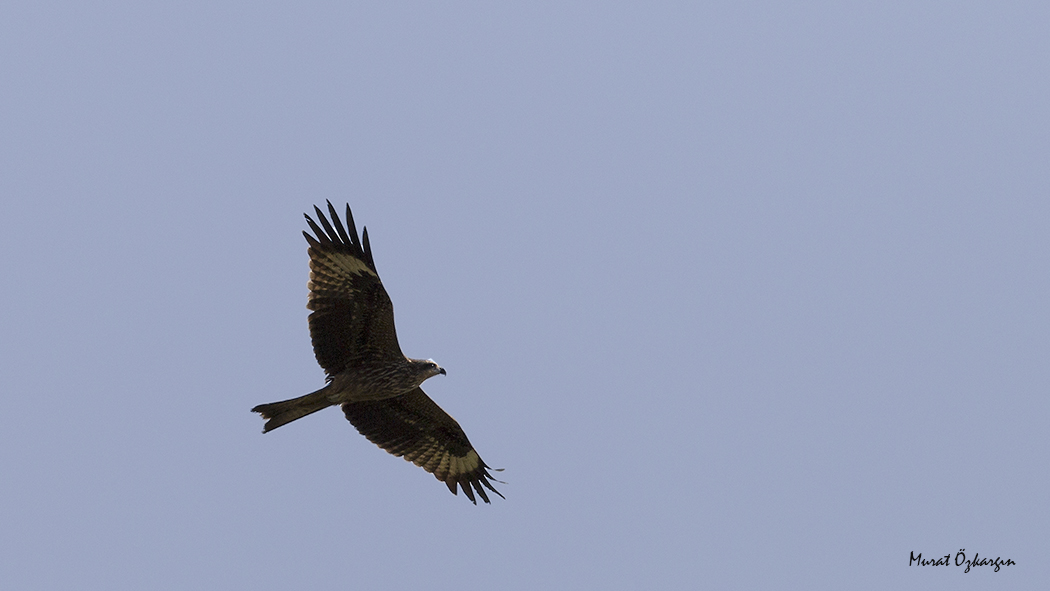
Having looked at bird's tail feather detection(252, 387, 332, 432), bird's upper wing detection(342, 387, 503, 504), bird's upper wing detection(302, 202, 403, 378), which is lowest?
bird's tail feather detection(252, 387, 332, 432)

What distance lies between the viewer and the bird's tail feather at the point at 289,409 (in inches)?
483

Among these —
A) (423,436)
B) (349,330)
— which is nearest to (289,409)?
(349,330)

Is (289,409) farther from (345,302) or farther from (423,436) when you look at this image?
(423,436)

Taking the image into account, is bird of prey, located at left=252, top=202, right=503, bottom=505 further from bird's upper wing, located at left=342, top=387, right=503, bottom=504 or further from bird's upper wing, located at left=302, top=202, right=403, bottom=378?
bird's upper wing, located at left=342, top=387, right=503, bottom=504

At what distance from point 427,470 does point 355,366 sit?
2.05 meters

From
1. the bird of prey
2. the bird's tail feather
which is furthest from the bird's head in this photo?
the bird's tail feather

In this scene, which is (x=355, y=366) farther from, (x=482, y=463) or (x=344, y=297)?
(x=482, y=463)

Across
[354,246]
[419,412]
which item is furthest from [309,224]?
[419,412]

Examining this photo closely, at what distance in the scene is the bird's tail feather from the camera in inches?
483

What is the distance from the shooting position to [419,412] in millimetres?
13836

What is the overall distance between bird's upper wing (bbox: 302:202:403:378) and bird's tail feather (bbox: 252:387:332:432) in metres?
0.33

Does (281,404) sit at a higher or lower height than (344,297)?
lower

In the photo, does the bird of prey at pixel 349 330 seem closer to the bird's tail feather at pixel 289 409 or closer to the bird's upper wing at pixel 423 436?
the bird's tail feather at pixel 289 409

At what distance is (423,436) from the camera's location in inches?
554
